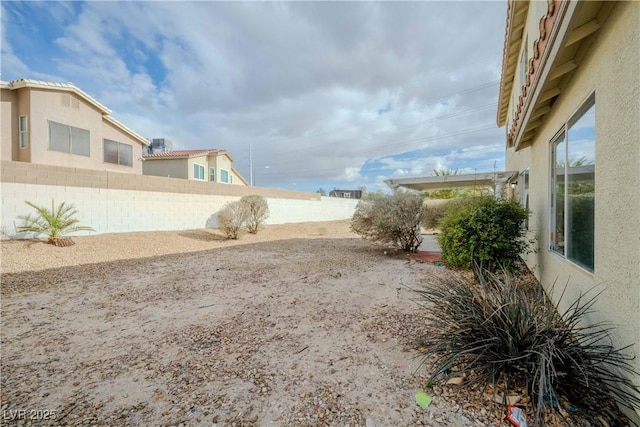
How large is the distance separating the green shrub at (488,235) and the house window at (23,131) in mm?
18042

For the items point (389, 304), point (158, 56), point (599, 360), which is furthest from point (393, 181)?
point (158, 56)

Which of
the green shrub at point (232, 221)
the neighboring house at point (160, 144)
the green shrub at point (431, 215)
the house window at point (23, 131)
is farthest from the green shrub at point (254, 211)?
the neighboring house at point (160, 144)

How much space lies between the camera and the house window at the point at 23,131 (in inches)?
502

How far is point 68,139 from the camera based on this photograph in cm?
1394

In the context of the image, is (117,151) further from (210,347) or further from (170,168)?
(210,347)

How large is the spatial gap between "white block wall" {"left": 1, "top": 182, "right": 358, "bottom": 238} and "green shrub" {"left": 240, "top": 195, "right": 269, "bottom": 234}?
1803 mm

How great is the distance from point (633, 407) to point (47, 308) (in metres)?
6.95

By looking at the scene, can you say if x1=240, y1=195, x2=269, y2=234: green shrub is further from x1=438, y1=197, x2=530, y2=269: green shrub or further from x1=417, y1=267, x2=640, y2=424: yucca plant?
x1=417, y1=267, x2=640, y2=424: yucca plant

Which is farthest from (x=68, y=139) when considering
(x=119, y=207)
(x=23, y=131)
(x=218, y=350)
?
(x=218, y=350)

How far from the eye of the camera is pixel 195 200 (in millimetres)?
13711

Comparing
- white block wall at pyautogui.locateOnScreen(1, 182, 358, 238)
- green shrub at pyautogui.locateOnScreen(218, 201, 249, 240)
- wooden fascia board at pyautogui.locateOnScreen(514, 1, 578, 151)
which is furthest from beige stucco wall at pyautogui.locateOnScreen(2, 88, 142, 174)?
wooden fascia board at pyautogui.locateOnScreen(514, 1, 578, 151)

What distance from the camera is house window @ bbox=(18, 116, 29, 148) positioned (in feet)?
41.8

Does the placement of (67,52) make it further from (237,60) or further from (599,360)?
(599,360)

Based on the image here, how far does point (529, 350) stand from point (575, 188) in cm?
233
